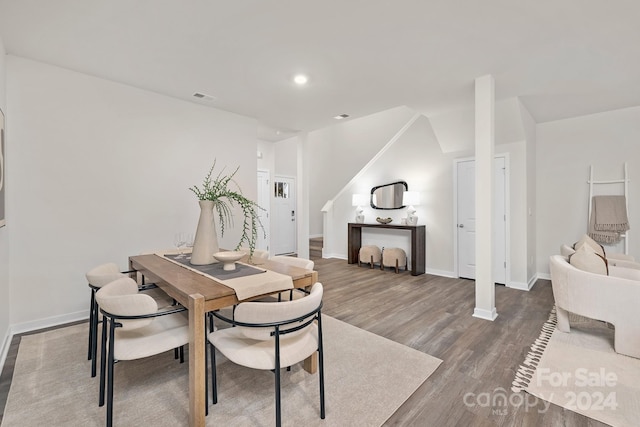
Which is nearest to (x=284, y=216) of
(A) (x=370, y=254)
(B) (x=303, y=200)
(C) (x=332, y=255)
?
(C) (x=332, y=255)

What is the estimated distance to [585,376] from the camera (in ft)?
6.60

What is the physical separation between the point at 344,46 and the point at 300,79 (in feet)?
2.59

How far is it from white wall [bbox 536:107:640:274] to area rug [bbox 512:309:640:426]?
2323mm

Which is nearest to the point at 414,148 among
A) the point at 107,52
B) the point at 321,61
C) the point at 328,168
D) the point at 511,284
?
the point at 328,168

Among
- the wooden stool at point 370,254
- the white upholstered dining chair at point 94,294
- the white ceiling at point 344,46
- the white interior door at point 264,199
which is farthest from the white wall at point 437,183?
the white upholstered dining chair at point 94,294

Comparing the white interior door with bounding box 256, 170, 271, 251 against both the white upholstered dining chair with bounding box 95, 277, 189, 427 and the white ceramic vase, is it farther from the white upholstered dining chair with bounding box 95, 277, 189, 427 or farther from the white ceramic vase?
the white upholstered dining chair with bounding box 95, 277, 189, 427

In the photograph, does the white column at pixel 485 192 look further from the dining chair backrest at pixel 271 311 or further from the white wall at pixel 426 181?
the dining chair backrest at pixel 271 311

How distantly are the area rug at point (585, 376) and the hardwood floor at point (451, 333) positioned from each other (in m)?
0.09

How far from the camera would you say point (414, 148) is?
529cm

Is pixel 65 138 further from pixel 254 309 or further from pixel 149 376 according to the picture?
pixel 254 309

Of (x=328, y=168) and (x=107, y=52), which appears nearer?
(x=107, y=52)

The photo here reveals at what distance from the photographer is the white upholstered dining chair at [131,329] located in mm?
1495

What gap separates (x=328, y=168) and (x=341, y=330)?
4573 mm

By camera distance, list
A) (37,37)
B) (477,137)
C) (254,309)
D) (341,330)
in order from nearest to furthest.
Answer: (254,309) < (37,37) < (341,330) < (477,137)
